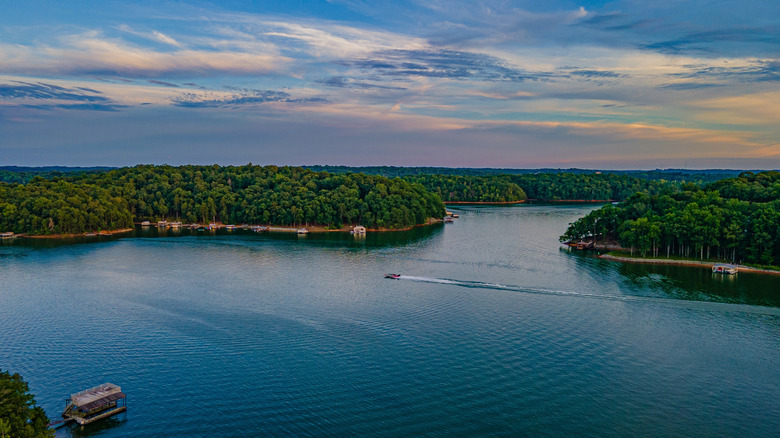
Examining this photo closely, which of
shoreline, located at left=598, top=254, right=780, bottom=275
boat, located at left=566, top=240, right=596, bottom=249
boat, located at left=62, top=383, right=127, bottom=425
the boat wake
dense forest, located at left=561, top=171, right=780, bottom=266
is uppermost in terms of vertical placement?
dense forest, located at left=561, top=171, right=780, bottom=266

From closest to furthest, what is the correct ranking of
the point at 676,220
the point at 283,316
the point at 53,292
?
the point at 283,316 → the point at 53,292 → the point at 676,220

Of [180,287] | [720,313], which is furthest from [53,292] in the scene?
[720,313]

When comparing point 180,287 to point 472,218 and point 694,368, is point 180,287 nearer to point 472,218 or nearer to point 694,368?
point 694,368

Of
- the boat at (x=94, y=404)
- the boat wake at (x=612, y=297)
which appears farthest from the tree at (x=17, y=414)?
the boat wake at (x=612, y=297)

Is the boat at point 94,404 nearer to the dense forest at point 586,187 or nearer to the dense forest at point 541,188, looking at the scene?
the dense forest at point 541,188

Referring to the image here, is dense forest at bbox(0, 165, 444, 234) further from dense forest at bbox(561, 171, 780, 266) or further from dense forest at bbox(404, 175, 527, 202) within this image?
dense forest at bbox(404, 175, 527, 202)

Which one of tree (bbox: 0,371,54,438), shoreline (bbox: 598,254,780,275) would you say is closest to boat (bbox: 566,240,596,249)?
shoreline (bbox: 598,254,780,275)
